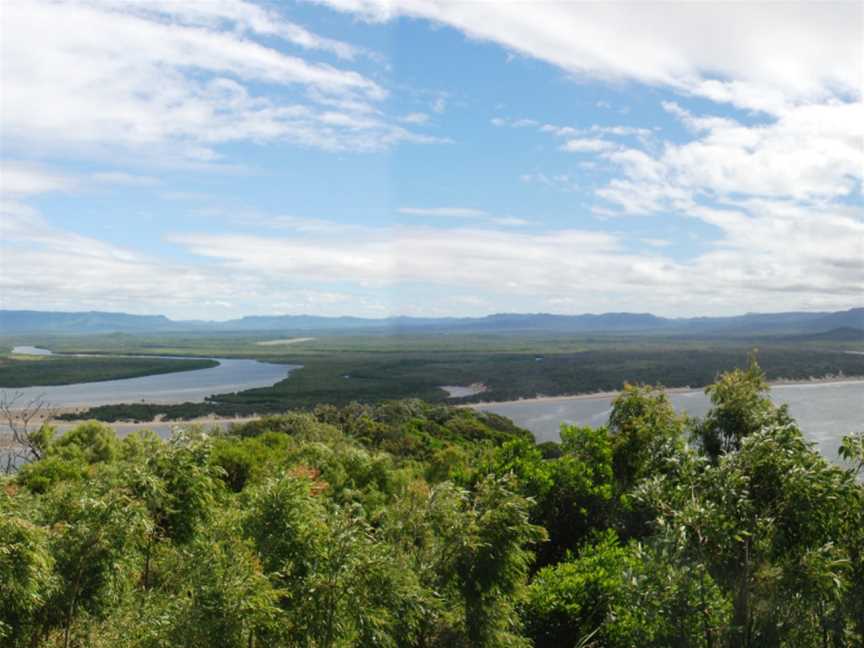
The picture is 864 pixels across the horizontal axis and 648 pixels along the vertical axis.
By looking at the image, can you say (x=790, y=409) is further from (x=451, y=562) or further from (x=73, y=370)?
(x=73, y=370)

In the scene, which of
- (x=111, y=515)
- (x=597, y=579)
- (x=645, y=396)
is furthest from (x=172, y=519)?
(x=645, y=396)

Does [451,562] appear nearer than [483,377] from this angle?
Yes

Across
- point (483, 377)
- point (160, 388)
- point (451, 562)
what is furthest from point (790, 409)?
point (160, 388)

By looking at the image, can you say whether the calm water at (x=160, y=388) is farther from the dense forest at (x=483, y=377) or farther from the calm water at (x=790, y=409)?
the calm water at (x=790, y=409)

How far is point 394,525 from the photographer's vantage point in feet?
49.5

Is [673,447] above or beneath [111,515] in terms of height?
above

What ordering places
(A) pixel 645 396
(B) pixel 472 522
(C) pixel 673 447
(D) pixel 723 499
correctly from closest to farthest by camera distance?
(D) pixel 723 499
(B) pixel 472 522
(C) pixel 673 447
(A) pixel 645 396

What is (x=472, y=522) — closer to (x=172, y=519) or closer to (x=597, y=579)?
(x=597, y=579)

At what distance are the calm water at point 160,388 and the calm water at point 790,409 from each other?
60.8 m

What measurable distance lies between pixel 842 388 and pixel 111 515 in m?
127

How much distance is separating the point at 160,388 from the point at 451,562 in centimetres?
14008

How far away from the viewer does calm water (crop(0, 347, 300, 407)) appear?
117188 millimetres

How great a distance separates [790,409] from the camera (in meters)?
75.1

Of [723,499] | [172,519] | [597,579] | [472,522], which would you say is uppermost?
[723,499]
